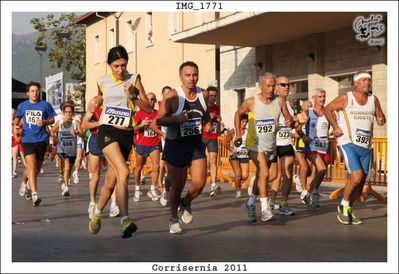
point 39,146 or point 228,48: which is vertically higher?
point 228,48

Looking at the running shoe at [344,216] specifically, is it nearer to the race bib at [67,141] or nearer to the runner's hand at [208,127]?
the runner's hand at [208,127]

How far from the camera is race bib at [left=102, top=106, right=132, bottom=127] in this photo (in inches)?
328

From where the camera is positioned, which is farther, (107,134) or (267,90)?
(267,90)

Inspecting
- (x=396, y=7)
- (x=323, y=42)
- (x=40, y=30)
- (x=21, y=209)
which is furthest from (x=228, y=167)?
(x=40, y=30)

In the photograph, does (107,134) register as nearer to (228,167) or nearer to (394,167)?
(394,167)

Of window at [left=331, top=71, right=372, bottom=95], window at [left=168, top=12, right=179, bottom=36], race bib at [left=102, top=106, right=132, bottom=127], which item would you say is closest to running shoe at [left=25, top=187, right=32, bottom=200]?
race bib at [left=102, top=106, right=132, bottom=127]

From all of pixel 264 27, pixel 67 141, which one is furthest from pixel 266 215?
pixel 264 27

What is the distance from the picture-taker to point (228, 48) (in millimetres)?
28344

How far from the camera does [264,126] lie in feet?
→ 33.1

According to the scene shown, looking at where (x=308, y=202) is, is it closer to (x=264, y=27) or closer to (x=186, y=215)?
(x=186, y=215)

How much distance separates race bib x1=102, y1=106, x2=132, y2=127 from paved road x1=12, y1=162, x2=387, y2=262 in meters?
1.24

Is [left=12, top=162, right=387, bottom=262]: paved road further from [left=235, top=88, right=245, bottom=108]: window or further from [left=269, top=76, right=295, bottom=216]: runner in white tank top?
[left=235, top=88, right=245, bottom=108]: window

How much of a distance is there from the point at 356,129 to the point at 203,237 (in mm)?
2724

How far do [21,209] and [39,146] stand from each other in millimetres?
1139
